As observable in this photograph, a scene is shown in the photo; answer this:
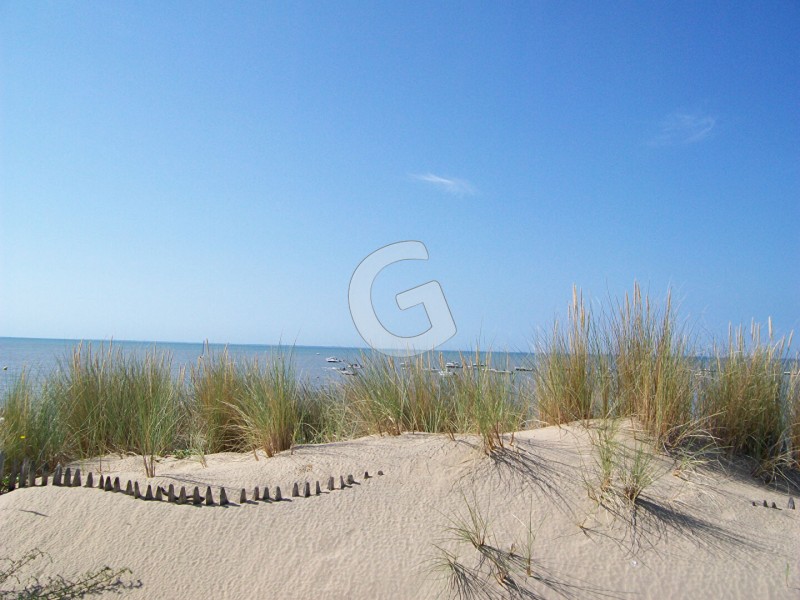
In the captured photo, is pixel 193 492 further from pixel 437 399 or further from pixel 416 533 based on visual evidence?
pixel 437 399

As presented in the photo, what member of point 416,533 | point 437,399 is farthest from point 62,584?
point 437,399

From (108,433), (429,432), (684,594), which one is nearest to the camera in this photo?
(684,594)

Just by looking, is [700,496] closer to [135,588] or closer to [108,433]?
[135,588]

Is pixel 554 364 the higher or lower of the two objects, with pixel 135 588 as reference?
higher

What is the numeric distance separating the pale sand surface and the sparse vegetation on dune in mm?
286

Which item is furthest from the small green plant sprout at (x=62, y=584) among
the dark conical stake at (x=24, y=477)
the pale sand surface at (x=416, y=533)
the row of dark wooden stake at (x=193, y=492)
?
the dark conical stake at (x=24, y=477)

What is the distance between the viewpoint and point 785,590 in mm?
2844

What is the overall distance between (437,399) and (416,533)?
195cm

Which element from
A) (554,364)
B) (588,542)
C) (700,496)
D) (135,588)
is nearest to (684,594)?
(588,542)

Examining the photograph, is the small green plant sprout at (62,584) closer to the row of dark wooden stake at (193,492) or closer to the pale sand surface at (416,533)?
the pale sand surface at (416,533)

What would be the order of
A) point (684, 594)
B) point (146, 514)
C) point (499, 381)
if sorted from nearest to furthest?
point (684, 594)
point (146, 514)
point (499, 381)

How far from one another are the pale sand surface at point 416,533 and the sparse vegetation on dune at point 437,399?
286 mm

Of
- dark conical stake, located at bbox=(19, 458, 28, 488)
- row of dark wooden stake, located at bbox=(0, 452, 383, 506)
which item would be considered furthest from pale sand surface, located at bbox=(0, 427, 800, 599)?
dark conical stake, located at bbox=(19, 458, 28, 488)

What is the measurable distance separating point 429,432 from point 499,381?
2.65 feet
